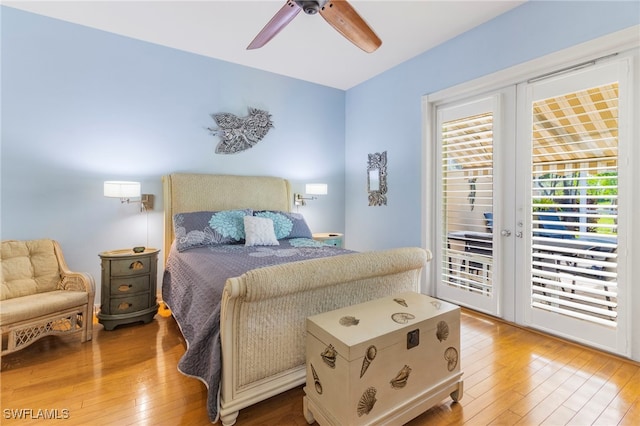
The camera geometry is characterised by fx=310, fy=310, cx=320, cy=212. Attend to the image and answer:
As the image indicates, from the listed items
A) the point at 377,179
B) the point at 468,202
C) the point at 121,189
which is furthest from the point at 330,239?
the point at 121,189

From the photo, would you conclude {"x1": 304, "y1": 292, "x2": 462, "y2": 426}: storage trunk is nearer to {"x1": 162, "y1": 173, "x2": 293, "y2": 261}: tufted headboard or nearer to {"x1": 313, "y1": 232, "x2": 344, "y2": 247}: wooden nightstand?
{"x1": 313, "y1": 232, "x2": 344, "y2": 247}: wooden nightstand

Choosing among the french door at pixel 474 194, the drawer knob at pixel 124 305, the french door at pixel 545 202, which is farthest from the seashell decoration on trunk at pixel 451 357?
the drawer knob at pixel 124 305

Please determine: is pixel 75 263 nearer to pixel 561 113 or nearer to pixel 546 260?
pixel 546 260

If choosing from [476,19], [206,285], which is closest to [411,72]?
[476,19]

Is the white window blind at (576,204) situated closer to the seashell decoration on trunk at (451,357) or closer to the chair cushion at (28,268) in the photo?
the seashell decoration on trunk at (451,357)

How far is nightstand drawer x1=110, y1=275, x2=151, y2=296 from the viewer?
2693 millimetres

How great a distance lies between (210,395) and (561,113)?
312 cm

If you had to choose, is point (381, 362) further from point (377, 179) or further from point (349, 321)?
point (377, 179)

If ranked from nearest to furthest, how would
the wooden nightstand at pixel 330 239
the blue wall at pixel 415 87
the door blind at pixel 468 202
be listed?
the blue wall at pixel 415 87, the door blind at pixel 468 202, the wooden nightstand at pixel 330 239

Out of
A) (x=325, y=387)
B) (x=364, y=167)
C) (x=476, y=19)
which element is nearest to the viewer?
(x=325, y=387)

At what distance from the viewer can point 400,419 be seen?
4.84 feet

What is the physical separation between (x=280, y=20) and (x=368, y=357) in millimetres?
2111

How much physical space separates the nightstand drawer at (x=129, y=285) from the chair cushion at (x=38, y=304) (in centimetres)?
27

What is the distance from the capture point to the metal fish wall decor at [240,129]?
12.1 ft
